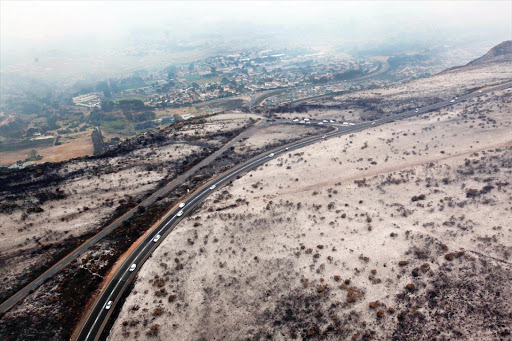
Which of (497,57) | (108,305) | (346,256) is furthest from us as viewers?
(497,57)

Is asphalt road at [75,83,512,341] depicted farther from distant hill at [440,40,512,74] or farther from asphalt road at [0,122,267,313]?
distant hill at [440,40,512,74]

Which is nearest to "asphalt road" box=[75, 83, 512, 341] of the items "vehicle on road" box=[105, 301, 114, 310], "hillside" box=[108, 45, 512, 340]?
"vehicle on road" box=[105, 301, 114, 310]

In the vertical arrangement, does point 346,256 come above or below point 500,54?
below

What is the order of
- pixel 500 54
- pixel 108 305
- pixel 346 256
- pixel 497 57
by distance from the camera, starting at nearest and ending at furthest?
1. pixel 108 305
2. pixel 346 256
3. pixel 497 57
4. pixel 500 54

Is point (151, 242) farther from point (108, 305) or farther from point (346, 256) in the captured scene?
point (346, 256)

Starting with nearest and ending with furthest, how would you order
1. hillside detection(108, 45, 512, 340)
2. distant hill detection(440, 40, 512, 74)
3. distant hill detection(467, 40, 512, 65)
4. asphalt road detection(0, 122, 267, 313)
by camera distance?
hillside detection(108, 45, 512, 340)
asphalt road detection(0, 122, 267, 313)
distant hill detection(440, 40, 512, 74)
distant hill detection(467, 40, 512, 65)

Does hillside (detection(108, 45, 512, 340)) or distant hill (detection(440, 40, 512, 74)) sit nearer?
hillside (detection(108, 45, 512, 340))

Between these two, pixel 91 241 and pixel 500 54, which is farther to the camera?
pixel 500 54

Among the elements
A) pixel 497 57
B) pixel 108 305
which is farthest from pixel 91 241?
pixel 497 57

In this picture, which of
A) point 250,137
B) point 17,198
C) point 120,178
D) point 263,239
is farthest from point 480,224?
point 17,198
